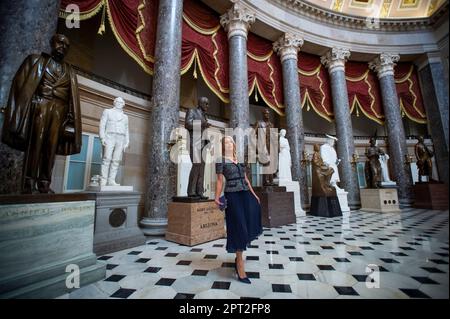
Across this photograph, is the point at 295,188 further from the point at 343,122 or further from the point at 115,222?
the point at 115,222

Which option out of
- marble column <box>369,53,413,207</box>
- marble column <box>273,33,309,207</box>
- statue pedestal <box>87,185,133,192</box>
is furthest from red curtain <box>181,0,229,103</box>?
marble column <box>369,53,413,207</box>

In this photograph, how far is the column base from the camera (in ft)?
13.4

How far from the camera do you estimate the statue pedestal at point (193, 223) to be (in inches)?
142

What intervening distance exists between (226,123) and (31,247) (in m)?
8.06

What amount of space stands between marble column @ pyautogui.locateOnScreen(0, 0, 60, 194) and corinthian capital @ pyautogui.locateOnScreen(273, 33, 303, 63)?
25.5 feet

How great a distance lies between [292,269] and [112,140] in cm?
357

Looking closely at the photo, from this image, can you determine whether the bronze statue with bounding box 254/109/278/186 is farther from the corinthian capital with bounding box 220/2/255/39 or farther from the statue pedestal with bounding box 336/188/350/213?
the corinthian capital with bounding box 220/2/255/39

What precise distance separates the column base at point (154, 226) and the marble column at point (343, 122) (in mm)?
7474

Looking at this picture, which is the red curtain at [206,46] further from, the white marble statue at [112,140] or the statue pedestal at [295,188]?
the statue pedestal at [295,188]

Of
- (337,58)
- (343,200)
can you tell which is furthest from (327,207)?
(337,58)

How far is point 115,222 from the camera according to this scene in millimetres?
3438
